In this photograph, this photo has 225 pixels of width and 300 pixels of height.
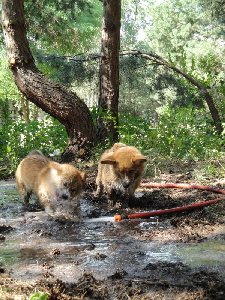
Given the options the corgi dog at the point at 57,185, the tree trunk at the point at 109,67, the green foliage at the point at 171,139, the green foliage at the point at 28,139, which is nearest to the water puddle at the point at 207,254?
the corgi dog at the point at 57,185

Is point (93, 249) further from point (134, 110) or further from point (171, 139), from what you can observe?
point (134, 110)

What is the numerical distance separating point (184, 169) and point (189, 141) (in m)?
2.87

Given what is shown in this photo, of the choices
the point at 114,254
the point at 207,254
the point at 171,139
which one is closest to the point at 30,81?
the point at 171,139

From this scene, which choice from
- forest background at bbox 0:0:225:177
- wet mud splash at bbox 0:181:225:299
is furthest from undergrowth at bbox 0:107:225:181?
wet mud splash at bbox 0:181:225:299

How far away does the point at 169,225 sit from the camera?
17.2ft

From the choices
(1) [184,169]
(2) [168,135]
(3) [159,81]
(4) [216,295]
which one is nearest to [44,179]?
(4) [216,295]

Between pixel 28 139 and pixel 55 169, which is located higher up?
pixel 28 139

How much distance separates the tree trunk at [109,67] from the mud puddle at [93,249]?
6554 mm

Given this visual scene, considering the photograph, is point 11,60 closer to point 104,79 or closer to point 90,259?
point 104,79

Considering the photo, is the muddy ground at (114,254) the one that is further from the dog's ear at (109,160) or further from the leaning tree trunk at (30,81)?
the leaning tree trunk at (30,81)

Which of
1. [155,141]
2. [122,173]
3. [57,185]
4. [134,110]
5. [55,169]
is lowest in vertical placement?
[57,185]

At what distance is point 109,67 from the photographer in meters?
12.2

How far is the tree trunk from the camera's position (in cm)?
1220

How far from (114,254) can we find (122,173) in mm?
2716
